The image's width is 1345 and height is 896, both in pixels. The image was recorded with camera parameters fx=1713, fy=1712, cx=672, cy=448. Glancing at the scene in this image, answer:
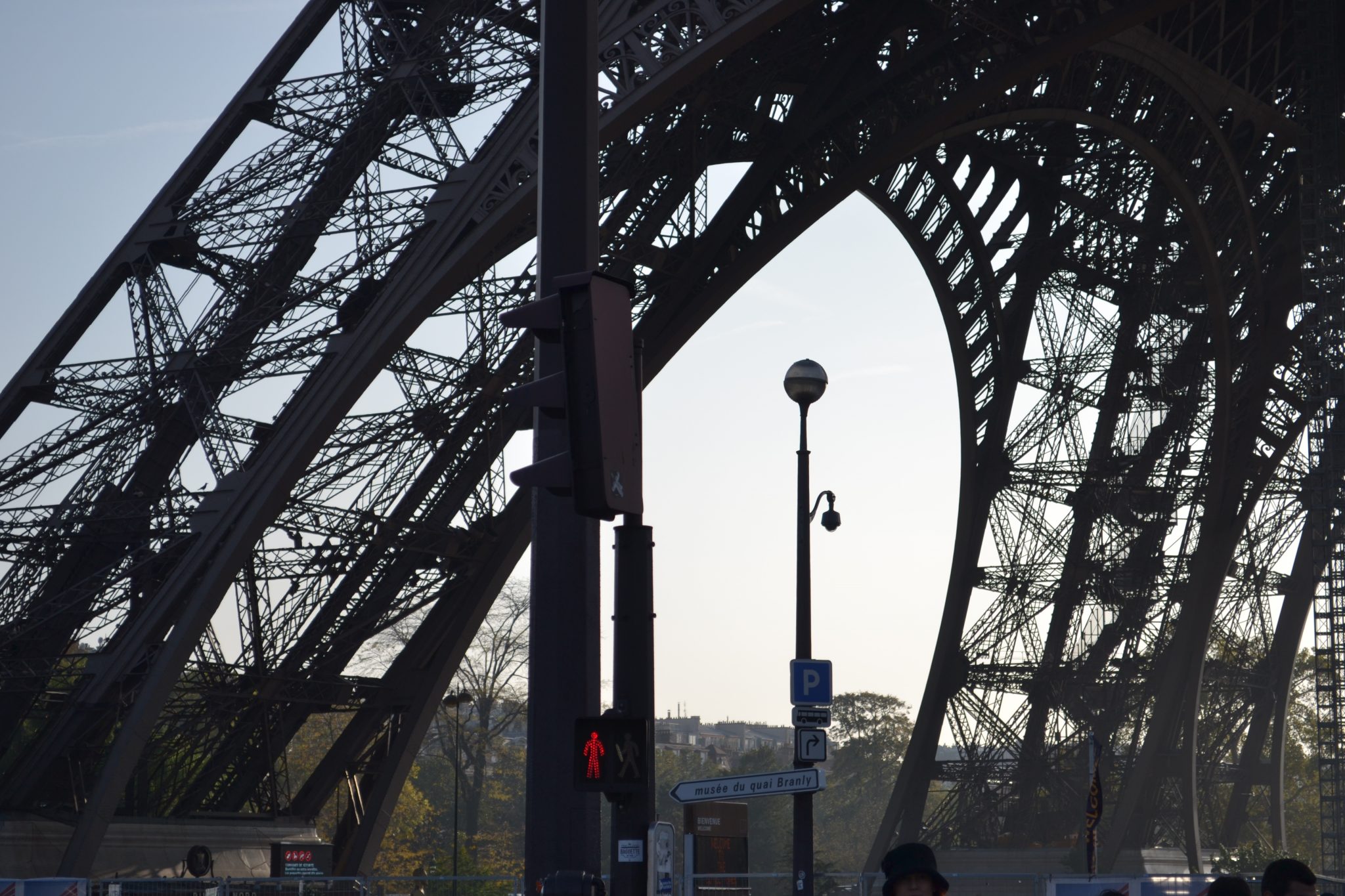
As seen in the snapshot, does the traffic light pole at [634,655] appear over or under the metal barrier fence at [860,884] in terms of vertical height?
over

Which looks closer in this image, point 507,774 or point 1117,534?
point 1117,534

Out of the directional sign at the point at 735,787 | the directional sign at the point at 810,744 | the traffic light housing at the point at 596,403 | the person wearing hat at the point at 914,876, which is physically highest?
the traffic light housing at the point at 596,403

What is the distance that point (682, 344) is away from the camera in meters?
24.7

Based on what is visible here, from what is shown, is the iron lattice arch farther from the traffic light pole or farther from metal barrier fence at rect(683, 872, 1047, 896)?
the traffic light pole

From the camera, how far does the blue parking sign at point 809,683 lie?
13.0 meters

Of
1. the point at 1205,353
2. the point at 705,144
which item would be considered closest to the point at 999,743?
the point at 1205,353

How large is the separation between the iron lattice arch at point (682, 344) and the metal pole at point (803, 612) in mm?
5409

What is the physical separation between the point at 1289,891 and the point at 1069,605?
3158 centimetres

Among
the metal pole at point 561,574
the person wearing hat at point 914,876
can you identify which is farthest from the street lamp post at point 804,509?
the person wearing hat at point 914,876

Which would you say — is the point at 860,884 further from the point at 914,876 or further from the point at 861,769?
the point at 861,769

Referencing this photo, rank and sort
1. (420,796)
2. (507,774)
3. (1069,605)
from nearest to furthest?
(1069,605), (420,796), (507,774)

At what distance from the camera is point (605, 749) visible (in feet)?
21.4

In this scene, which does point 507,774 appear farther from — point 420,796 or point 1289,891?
point 1289,891

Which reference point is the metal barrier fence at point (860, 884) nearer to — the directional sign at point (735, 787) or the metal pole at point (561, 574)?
the directional sign at point (735, 787)
